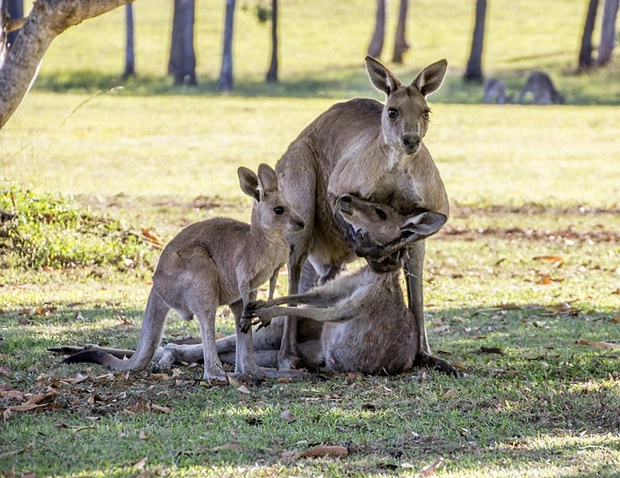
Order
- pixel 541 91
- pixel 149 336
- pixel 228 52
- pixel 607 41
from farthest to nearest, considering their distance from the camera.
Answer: pixel 607 41 → pixel 228 52 → pixel 541 91 → pixel 149 336

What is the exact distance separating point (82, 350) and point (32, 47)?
1863mm

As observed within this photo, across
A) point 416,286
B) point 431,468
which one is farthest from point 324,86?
point 431,468

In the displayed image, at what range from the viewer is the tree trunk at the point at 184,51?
34.2 meters

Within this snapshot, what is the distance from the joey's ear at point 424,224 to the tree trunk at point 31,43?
7.48 feet

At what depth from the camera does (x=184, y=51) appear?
34.3 metres


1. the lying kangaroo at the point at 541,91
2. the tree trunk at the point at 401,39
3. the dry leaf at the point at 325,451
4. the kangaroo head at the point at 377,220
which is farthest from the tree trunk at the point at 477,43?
the dry leaf at the point at 325,451

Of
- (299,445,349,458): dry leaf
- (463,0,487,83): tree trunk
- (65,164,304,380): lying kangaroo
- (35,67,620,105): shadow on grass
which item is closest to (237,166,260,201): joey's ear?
(65,164,304,380): lying kangaroo

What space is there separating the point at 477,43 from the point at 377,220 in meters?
29.1

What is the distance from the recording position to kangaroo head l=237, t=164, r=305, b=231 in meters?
5.73

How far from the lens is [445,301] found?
912 centimetres

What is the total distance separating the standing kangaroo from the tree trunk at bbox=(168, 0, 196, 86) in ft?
94.0

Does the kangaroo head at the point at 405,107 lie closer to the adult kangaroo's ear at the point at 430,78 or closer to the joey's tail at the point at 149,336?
the adult kangaroo's ear at the point at 430,78

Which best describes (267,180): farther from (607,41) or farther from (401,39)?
(401,39)

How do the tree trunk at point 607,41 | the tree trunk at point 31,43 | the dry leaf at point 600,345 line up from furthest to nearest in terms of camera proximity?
the tree trunk at point 607,41, the dry leaf at point 600,345, the tree trunk at point 31,43
